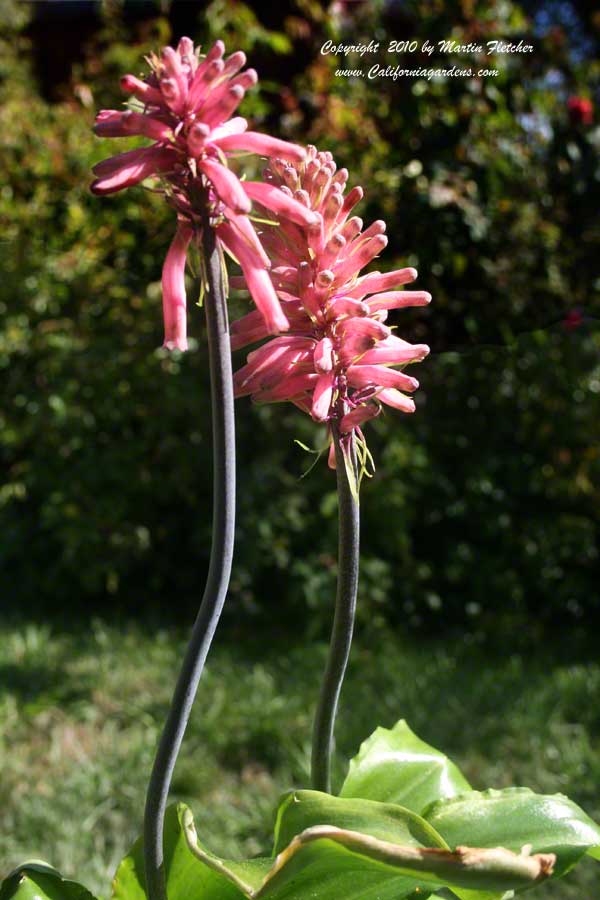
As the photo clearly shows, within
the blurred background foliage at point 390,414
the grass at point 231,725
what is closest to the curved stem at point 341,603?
the grass at point 231,725

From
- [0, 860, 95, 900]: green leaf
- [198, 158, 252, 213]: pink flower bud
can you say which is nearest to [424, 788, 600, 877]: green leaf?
[0, 860, 95, 900]: green leaf

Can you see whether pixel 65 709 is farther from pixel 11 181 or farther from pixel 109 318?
pixel 11 181

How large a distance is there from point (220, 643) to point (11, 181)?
2295 mm

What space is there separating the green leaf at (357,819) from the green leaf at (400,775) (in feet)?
0.84

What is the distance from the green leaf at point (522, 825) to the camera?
1.09 metres

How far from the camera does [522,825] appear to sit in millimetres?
1116

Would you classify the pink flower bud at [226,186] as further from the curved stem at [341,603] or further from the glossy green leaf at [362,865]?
the glossy green leaf at [362,865]

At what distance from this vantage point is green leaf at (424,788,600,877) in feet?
3.59

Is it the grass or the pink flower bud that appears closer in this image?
the pink flower bud

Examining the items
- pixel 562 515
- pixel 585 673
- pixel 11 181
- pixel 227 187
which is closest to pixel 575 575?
pixel 562 515

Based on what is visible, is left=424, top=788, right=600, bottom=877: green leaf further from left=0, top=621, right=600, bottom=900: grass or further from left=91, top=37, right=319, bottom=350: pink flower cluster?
left=0, top=621, right=600, bottom=900: grass

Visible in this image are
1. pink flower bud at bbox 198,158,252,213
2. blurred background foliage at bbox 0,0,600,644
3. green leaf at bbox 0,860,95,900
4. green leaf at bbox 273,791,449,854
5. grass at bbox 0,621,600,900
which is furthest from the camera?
blurred background foliage at bbox 0,0,600,644

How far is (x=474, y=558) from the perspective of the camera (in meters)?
3.91

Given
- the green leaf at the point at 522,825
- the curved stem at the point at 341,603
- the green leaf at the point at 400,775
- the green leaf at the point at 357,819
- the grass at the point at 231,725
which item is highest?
the curved stem at the point at 341,603
